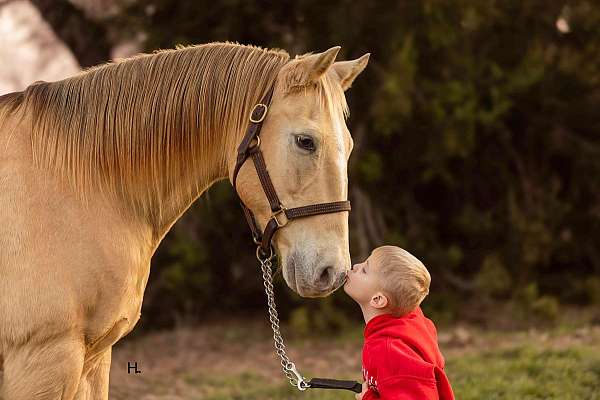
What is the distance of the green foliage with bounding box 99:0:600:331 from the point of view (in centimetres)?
710

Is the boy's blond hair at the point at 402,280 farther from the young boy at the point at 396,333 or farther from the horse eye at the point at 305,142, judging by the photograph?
the horse eye at the point at 305,142

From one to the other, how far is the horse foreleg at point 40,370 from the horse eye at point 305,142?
3.34 feet

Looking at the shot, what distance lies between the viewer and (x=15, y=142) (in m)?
2.64

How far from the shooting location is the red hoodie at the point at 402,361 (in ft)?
7.80

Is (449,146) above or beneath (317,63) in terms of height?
above

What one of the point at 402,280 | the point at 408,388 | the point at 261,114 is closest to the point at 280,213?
the point at 261,114

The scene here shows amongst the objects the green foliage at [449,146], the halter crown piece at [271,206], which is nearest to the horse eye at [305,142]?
the halter crown piece at [271,206]

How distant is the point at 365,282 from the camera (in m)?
2.53

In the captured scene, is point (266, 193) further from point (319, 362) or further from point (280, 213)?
point (319, 362)

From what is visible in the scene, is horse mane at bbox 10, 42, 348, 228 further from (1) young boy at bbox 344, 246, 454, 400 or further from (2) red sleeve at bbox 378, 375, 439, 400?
(2) red sleeve at bbox 378, 375, 439, 400

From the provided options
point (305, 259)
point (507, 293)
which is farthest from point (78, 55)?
point (305, 259)

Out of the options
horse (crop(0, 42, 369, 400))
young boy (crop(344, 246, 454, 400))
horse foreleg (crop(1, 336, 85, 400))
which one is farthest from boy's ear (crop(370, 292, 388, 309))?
horse foreleg (crop(1, 336, 85, 400))

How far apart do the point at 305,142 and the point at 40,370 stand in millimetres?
1170

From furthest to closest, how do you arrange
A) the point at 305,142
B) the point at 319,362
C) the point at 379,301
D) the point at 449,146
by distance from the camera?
the point at 449,146, the point at 319,362, the point at 305,142, the point at 379,301
